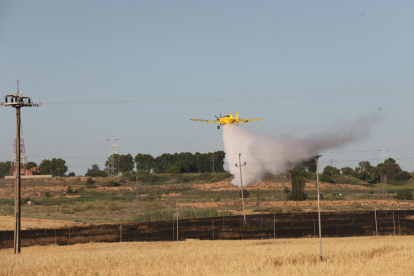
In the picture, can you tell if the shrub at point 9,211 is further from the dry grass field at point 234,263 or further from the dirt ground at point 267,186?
the dirt ground at point 267,186

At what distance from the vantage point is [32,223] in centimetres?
8719

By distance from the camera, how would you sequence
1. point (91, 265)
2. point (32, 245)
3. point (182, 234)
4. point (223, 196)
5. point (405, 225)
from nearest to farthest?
point (91, 265), point (32, 245), point (182, 234), point (405, 225), point (223, 196)

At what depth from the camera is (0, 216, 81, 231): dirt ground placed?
82.4 meters

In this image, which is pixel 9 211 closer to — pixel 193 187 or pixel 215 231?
pixel 215 231

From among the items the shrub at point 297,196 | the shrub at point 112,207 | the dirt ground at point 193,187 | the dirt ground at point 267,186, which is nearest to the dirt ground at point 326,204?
the shrub at point 297,196

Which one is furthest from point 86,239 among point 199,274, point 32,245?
point 199,274

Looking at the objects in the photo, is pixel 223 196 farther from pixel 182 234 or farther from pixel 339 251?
pixel 339 251

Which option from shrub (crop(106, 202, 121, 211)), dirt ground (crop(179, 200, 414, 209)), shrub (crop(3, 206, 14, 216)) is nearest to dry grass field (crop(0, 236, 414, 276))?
shrub (crop(3, 206, 14, 216))

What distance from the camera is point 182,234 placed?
67.9 meters

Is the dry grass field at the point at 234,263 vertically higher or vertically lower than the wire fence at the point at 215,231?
higher

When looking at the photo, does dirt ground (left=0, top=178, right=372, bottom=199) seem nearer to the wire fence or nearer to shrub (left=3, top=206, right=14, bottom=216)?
→ shrub (left=3, top=206, right=14, bottom=216)

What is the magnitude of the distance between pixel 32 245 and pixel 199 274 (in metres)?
32.8

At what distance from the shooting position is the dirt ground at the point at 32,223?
82375mm

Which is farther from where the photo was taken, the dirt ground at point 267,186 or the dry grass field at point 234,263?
the dirt ground at point 267,186
